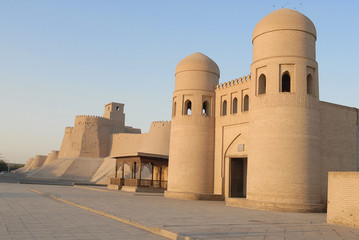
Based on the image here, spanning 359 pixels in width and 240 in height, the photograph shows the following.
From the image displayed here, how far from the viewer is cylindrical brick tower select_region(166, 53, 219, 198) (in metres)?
22.4

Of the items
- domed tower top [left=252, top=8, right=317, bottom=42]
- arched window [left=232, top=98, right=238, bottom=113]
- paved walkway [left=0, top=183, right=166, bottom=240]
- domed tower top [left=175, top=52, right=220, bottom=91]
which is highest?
domed tower top [left=252, top=8, right=317, bottom=42]

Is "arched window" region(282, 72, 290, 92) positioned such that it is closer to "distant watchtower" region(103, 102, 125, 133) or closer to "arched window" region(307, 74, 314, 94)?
"arched window" region(307, 74, 314, 94)

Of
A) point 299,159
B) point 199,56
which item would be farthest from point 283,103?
point 199,56

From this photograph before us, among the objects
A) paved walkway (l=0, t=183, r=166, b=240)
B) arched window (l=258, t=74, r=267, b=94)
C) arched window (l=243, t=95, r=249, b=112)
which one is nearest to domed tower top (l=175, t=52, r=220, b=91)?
arched window (l=243, t=95, r=249, b=112)

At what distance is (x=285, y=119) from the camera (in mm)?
16578

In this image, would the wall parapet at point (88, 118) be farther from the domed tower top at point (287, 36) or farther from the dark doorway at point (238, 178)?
the domed tower top at point (287, 36)

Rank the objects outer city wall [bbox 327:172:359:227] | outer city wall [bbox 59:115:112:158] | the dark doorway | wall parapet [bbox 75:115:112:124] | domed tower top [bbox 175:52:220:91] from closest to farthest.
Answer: outer city wall [bbox 327:172:359:227] → the dark doorway → domed tower top [bbox 175:52:220:91] → outer city wall [bbox 59:115:112:158] → wall parapet [bbox 75:115:112:124]

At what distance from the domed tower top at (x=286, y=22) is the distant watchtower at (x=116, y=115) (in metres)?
42.7

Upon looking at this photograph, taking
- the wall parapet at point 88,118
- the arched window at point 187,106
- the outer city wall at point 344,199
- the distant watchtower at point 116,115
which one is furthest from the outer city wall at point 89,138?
the outer city wall at point 344,199

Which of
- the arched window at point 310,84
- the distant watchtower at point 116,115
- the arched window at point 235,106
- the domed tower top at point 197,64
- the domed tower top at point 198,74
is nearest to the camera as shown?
the arched window at point 310,84

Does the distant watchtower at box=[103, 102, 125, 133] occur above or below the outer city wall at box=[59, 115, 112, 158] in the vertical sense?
above

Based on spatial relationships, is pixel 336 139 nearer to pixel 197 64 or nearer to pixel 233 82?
pixel 233 82

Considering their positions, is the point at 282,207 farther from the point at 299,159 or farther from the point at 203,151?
the point at 203,151

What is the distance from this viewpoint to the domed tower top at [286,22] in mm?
17406
